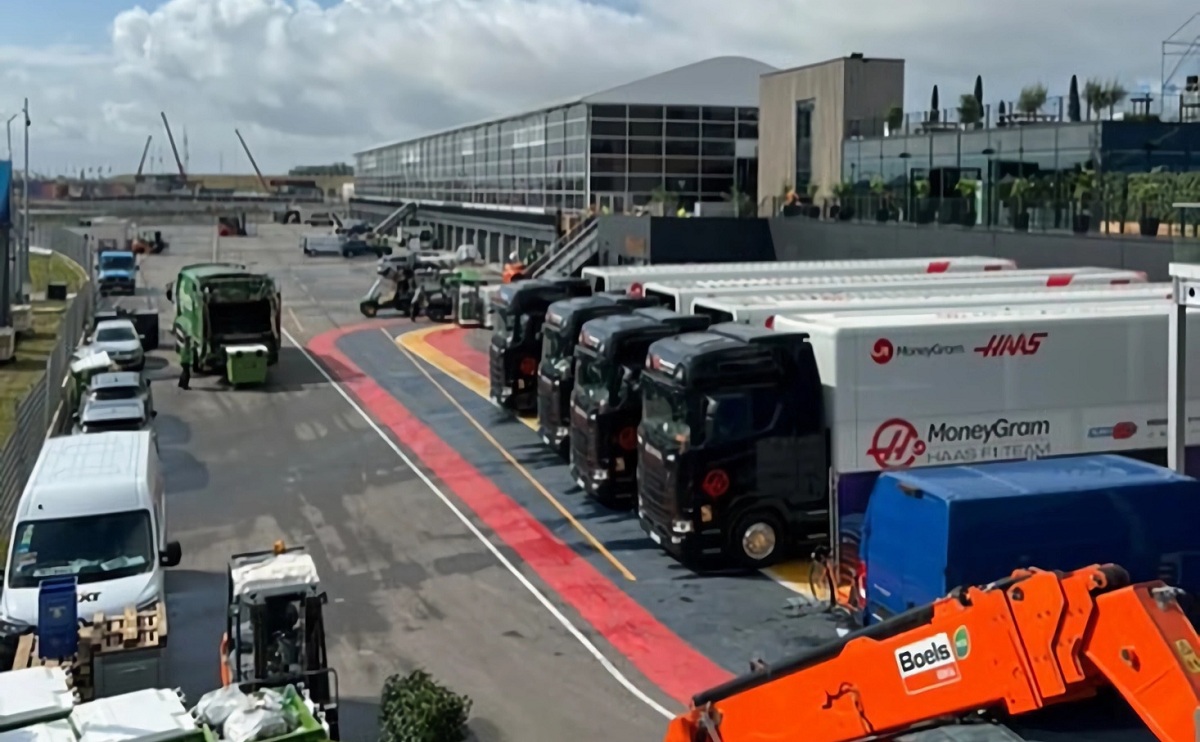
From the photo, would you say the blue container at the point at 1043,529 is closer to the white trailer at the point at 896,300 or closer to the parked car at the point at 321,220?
the white trailer at the point at 896,300

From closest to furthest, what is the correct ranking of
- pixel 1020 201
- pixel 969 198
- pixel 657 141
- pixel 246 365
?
pixel 1020 201, pixel 969 198, pixel 246 365, pixel 657 141

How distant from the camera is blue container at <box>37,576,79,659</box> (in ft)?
41.6

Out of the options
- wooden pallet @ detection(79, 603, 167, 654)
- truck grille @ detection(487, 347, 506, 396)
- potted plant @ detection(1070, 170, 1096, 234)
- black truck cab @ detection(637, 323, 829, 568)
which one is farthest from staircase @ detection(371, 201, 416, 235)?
wooden pallet @ detection(79, 603, 167, 654)

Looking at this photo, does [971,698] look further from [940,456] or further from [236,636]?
[940,456]

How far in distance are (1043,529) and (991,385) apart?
22.5 feet

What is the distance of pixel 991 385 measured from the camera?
18.5 meters

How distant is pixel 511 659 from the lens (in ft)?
49.6

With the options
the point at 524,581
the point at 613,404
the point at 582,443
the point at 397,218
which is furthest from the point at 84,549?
the point at 397,218

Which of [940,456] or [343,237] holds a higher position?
[343,237]

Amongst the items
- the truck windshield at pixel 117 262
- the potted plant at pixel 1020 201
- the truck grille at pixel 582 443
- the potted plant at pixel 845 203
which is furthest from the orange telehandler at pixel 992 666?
the truck windshield at pixel 117 262

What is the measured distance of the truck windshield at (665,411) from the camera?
59.2 feet

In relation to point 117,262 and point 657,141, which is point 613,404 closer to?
point 657,141

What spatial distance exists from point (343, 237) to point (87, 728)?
87.0 m

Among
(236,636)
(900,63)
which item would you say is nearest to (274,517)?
(236,636)
